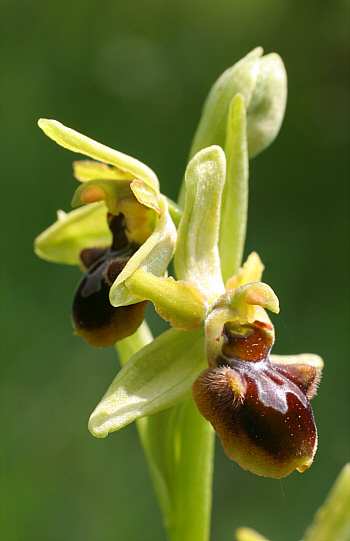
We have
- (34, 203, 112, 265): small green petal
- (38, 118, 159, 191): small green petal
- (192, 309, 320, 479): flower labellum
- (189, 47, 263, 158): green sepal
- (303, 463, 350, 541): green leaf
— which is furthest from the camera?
(34, 203, 112, 265): small green petal

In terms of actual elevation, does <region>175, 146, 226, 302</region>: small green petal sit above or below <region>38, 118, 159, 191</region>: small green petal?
below

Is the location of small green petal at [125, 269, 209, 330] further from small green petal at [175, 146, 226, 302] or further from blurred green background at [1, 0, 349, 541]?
blurred green background at [1, 0, 349, 541]

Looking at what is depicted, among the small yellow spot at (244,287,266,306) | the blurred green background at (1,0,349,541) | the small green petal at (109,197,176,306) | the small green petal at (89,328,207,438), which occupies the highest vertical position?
the small green petal at (109,197,176,306)

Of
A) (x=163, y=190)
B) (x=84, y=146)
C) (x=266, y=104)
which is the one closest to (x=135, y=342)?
(x=84, y=146)

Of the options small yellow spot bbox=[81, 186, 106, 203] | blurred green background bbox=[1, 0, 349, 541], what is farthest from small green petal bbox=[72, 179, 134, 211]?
blurred green background bbox=[1, 0, 349, 541]

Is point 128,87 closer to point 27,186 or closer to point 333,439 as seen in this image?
point 27,186

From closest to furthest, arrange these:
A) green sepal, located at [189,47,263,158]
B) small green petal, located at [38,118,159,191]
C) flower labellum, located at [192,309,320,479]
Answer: flower labellum, located at [192,309,320,479], small green petal, located at [38,118,159,191], green sepal, located at [189,47,263,158]
